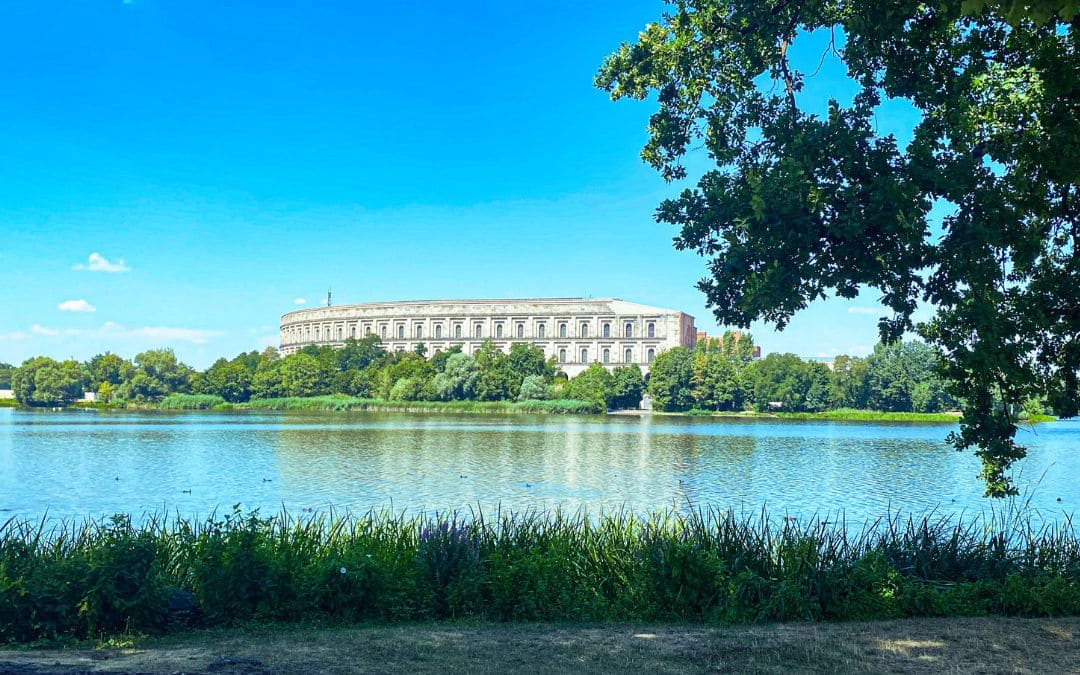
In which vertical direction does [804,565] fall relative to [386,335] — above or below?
below

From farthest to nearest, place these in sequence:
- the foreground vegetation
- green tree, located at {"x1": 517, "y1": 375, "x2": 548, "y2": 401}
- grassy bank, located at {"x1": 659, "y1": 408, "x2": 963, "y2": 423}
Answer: green tree, located at {"x1": 517, "y1": 375, "x2": 548, "y2": 401} → grassy bank, located at {"x1": 659, "y1": 408, "x2": 963, "y2": 423} → the foreground vegetation

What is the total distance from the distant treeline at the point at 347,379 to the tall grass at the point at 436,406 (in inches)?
85.1

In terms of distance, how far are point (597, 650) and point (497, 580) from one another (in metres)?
1.53

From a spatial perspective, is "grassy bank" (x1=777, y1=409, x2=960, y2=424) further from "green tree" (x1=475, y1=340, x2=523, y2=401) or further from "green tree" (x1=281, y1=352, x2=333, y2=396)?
"green tree" (x1=281, y1=352, x2=333, y2=396)

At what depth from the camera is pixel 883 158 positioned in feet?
29.5

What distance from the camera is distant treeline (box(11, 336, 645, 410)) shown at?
288 ft

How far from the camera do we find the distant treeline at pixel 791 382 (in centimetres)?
7919

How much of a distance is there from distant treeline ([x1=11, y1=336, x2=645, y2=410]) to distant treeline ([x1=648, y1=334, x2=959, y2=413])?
198 inches

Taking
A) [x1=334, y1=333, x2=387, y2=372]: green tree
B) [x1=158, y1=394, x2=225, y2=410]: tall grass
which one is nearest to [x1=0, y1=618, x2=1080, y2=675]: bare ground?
[x1=158, y1=394, x2=225, y2=410]: tall grass

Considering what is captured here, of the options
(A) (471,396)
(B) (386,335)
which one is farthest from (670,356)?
(B) (386,335)

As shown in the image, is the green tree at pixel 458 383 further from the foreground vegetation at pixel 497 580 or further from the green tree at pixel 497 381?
the foreground vegetation at pixel 497 580

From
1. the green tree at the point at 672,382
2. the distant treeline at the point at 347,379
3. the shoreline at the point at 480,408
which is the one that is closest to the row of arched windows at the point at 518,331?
the distant treeline at the point at 347,379

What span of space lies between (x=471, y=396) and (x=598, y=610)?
80804 mm

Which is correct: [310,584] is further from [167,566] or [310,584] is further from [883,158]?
[883,158]
